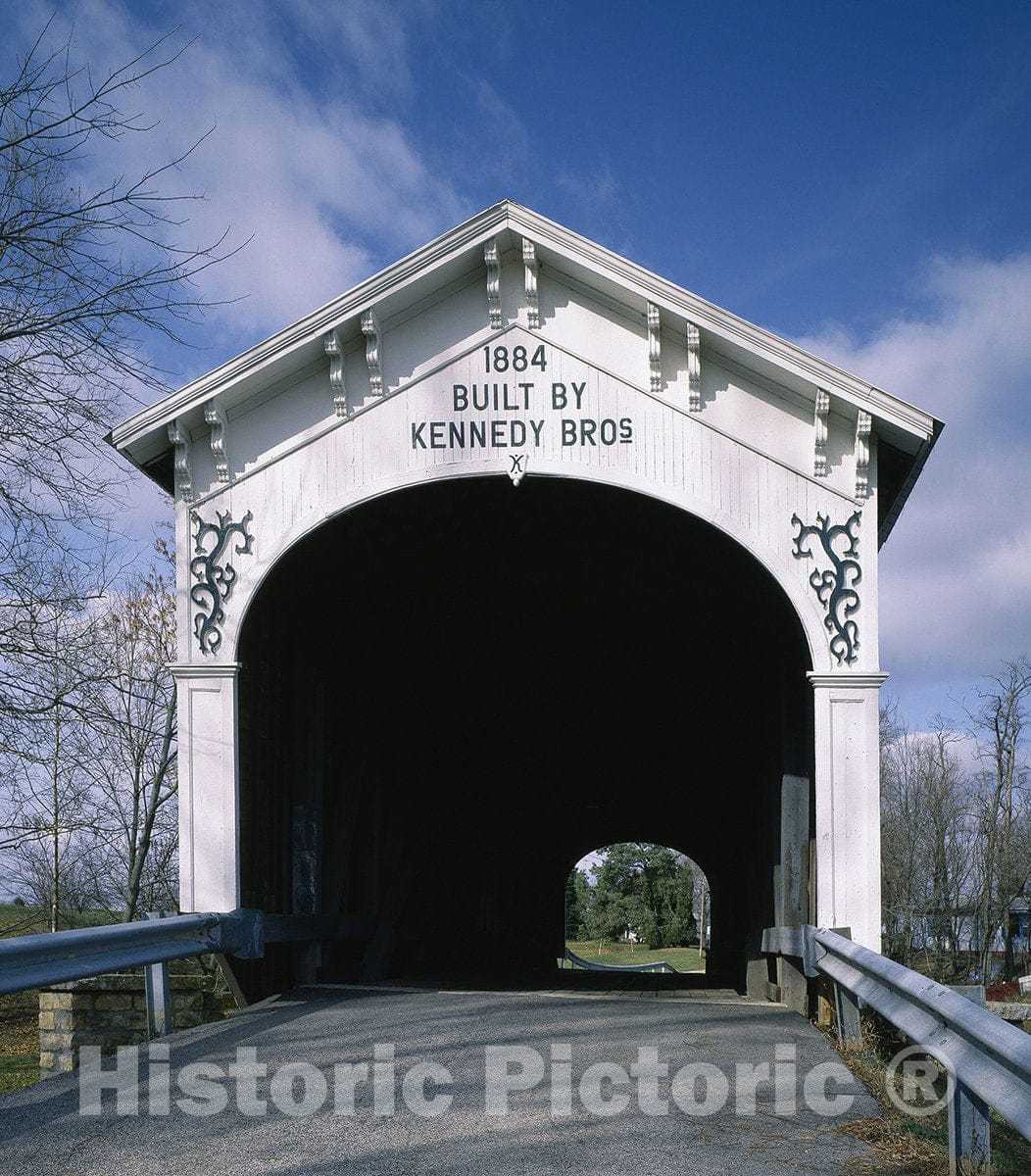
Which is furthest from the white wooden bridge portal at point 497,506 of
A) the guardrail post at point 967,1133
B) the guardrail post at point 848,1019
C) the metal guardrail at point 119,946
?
the guardrail post at point 967,1133

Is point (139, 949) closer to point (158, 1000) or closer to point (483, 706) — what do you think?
point (158, 1000)

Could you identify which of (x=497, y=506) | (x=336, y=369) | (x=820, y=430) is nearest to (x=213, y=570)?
(x=336, y=369)

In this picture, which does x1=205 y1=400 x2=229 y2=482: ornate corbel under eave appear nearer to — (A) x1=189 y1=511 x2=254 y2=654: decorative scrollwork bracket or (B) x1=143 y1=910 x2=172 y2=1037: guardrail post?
(A) x1=189 y1=511 x2=254 y2=654: decorative scrollwork bracket

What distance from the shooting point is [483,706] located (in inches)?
633

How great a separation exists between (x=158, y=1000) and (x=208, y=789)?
2274 millimetres

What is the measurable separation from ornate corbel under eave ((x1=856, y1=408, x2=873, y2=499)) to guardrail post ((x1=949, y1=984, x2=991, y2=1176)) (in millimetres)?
5813

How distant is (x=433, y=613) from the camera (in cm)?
1387

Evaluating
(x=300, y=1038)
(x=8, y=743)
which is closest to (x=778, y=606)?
(x=300, y=1038)

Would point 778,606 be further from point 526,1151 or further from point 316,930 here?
point 526,1151

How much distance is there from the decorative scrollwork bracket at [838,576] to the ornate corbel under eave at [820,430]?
36cm

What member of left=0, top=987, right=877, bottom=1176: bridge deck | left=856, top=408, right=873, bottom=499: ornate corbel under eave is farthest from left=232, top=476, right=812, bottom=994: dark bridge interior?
left=0, top=987, right=877, bottom=1176: bridge deck

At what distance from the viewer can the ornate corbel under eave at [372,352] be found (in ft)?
31.3

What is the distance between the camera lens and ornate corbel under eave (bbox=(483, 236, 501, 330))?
9547 mm

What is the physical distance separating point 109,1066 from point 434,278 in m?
6.03
